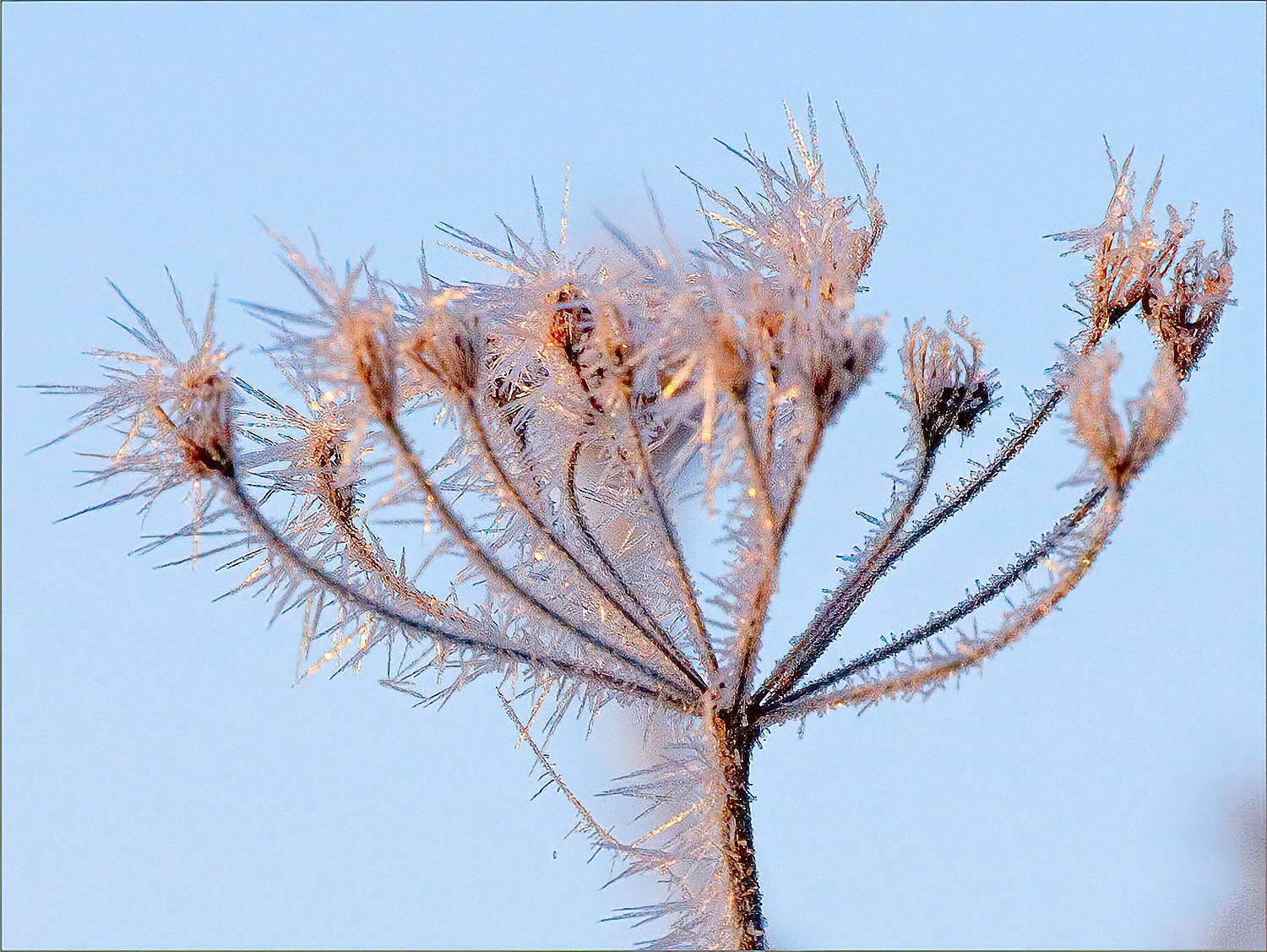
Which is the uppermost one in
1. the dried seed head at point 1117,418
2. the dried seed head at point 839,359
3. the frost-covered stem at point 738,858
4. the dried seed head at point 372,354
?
the dried seed head at point 372,354

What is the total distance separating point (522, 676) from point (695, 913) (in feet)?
1.65

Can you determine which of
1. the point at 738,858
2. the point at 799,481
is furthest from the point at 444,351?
the point at 738,858

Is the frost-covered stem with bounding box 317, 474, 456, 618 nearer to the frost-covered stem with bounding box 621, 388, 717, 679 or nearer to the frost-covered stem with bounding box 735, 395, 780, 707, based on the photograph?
the frost-covered stem with bounding box 621, 388, 717, 679

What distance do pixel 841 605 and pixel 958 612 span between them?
20 cm

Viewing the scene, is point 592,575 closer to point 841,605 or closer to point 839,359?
point 841,605

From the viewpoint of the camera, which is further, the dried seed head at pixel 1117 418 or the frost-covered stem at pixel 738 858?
the frost-covered stem at pixel 738 858

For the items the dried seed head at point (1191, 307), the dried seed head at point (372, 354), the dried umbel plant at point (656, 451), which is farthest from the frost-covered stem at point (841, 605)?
the dried seed head at point (372, 354)

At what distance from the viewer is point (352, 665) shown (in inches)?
90.4

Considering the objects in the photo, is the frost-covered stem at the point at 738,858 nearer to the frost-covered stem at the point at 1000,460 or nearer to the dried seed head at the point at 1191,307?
the frost-covered stem at the point at 1000,460

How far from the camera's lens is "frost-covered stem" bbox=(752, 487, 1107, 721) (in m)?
1.92

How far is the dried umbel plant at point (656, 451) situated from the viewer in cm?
171

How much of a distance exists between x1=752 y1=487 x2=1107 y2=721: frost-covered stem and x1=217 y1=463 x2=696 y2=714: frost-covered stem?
19 centimetres

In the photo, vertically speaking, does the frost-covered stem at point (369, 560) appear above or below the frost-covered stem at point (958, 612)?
above

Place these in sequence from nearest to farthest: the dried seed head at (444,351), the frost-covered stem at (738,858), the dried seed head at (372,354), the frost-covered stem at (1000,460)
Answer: the dried seed head at (372,354) < the dried seed head at (444,351) < the frost-covered stem at (738,858) < the frost-covered stem at (1000,460)
